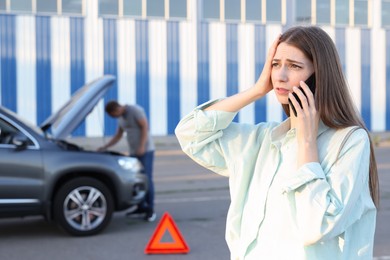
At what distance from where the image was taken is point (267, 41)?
31188 millimetres

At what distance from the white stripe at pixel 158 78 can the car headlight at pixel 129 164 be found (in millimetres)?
20614

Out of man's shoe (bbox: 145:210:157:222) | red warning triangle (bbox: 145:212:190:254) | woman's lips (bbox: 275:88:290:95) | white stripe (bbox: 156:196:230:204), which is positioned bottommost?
white stripe (bbox: 156:196:230:204)

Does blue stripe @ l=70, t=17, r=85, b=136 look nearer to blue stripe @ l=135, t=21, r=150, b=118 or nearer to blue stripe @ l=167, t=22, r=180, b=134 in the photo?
blue stripe @ l=135, t=21, r=150, b=118

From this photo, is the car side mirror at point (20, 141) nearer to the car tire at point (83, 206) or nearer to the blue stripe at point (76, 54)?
the car tire at point (83, 206)

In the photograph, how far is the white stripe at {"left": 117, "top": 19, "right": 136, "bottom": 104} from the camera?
29.2 metres

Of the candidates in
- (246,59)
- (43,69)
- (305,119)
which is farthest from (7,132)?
(246,59)

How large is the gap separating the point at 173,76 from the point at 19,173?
872 inches

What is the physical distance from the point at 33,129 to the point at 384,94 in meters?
27.3

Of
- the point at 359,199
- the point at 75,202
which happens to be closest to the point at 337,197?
the point at 359,199

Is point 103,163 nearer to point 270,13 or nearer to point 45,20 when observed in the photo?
point 45,20

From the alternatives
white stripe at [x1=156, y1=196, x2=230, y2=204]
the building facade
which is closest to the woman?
white stripe at [x1=156, y1=196, x2=230, y2=204]

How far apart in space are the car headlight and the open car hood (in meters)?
0.77

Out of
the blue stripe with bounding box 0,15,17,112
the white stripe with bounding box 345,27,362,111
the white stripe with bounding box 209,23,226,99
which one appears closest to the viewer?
the blue stripe with bounding box 0,15,17,112

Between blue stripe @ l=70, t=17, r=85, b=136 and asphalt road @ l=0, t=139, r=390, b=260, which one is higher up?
blue stripe @ l=70, t=17, r=85, b=136
